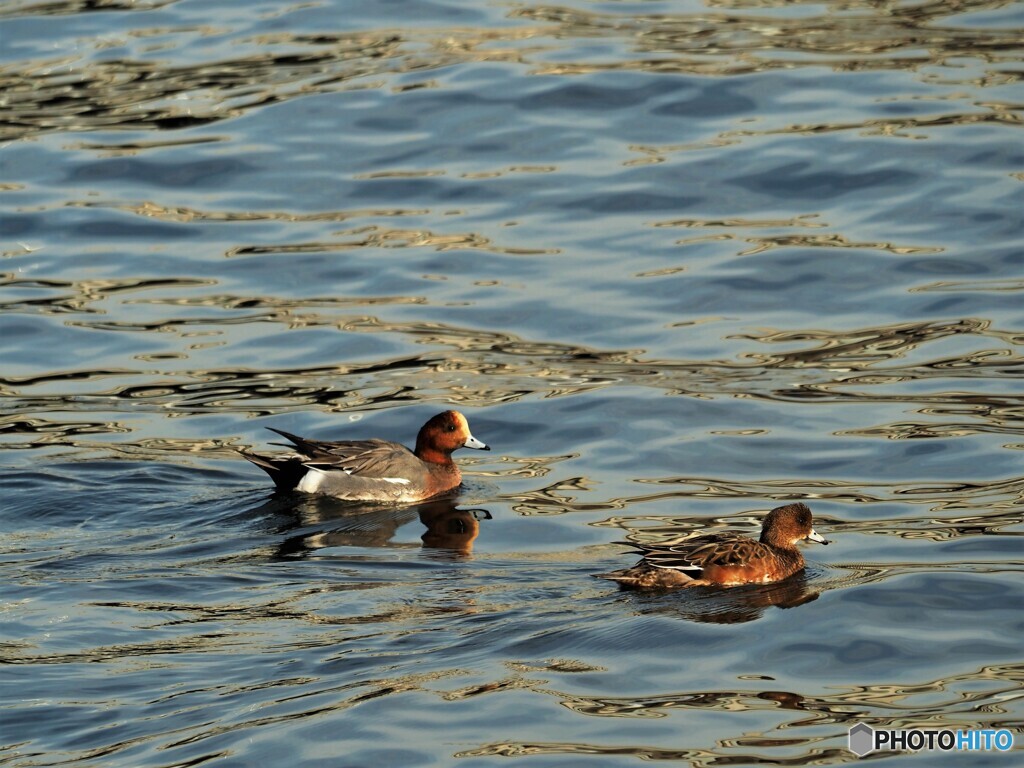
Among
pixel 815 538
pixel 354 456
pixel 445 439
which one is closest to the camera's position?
pixel 815 538

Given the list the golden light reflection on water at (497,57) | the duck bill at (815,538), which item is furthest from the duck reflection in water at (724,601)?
the golden light reflection on water at (497,57)

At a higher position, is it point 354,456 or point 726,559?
point 354,456

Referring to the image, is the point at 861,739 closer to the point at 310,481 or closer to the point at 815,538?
the point at 815,538

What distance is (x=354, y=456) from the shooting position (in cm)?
1204

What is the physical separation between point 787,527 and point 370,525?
3028 mm

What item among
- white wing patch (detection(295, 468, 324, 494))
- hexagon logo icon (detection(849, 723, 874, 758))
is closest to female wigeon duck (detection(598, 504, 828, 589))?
hexagon logo icon (detection(849, 723, 874, 758))

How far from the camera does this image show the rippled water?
27.1ft

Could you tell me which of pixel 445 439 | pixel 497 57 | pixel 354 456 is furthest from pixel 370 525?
pixel 497 57

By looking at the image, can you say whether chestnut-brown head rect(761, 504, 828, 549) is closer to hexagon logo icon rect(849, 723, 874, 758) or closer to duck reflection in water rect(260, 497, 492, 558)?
duck reflection in water rect(260, 497, 492, 558)

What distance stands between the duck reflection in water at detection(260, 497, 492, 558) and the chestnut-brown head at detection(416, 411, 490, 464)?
14.6 inches

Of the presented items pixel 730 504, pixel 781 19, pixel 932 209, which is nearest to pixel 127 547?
pixel 730 504

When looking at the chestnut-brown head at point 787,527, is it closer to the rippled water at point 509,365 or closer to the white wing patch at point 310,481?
the rippled water at point 509,365

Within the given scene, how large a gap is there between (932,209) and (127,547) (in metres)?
8.96

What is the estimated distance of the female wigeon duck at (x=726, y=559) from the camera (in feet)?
31.3
